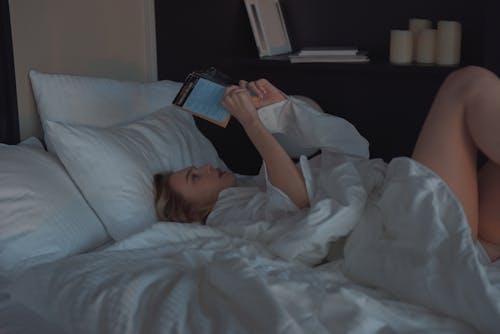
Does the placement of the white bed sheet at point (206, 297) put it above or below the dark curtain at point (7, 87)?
below

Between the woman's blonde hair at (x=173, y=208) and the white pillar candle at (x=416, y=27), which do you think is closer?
the woman's blonde hair at (x=173, y=208)

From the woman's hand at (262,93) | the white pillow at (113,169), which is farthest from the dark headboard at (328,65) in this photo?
the white pillow at (113,169)

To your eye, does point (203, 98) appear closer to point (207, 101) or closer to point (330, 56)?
point (207, 101)

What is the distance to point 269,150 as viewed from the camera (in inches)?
68.1

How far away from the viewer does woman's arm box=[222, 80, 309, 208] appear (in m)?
1.72

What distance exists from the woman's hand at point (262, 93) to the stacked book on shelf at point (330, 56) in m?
0.52

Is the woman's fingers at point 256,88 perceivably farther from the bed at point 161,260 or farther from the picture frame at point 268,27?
the picture frame at point 268,27

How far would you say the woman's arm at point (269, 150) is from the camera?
1718 mm

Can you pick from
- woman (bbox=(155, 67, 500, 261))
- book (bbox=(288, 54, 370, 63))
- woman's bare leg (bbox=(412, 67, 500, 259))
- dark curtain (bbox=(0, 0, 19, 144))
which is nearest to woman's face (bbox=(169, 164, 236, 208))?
woman (bbox=(155, 67, 500, 261))

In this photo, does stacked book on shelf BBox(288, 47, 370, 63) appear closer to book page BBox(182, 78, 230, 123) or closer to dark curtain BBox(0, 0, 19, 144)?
book page BBox(182, 78, 230, 123)

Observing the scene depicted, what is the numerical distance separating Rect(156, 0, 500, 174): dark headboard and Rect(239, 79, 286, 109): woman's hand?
0.52 meters

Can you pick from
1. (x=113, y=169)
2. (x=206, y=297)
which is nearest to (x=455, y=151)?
(x=206, y=297)

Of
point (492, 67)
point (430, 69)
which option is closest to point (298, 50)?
point (430, 69)

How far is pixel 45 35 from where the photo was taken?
2.02 m
